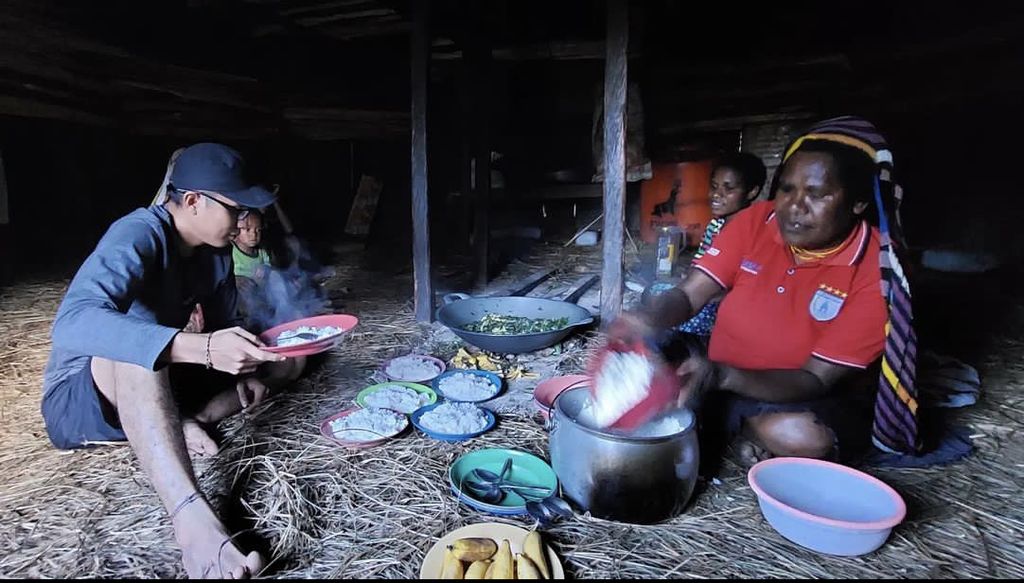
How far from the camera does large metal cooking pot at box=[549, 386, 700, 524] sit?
169 cm

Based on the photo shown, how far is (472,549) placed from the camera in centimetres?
157

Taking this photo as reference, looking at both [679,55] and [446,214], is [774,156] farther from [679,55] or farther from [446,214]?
[446,214]

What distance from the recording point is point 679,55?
21.8 ft

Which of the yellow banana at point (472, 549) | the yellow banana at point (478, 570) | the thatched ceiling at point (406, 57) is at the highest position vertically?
the thatched ceiling at point (406, 57)

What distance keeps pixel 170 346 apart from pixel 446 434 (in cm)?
106

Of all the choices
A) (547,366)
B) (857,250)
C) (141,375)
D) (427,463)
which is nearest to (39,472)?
(141,375)

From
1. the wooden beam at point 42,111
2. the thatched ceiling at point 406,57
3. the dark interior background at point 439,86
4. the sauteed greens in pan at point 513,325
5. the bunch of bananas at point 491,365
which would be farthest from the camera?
the dark interior background at point 439,86

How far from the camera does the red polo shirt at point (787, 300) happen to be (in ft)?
6.73

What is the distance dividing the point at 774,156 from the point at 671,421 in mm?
5249

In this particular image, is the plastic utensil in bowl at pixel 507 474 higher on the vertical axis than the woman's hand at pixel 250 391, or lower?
lower

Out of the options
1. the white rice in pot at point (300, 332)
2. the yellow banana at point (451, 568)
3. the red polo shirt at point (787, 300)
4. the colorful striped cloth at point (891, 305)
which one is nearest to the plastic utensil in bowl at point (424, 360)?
the white rice in pot at point (300, 332)

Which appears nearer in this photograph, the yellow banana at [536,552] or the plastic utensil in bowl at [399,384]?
the yellow banana at [536,552]

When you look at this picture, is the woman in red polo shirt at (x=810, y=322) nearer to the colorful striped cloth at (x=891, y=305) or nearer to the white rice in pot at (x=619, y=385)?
the colorful striped cloth at (x=891, y=305)

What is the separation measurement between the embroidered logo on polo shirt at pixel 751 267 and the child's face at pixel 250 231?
2783mm
